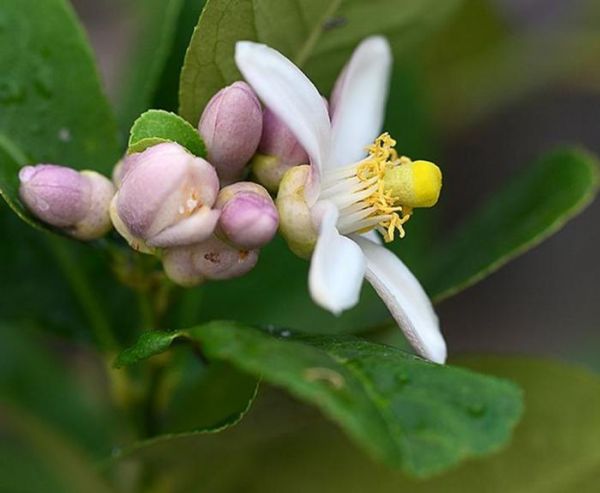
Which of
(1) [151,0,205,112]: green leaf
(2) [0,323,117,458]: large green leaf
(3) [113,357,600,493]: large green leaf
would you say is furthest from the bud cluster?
(2) [0,323,117,458]: large green leaf

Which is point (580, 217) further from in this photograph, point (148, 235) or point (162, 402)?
point (148, 235)

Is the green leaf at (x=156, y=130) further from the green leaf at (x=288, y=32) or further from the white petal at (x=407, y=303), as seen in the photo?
the white petal at (x=407, y=303)

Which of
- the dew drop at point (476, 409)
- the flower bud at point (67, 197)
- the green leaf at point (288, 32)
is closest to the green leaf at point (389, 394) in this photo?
the dew drop at point (476, 409)

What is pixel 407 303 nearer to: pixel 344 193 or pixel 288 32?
pixel 344 193

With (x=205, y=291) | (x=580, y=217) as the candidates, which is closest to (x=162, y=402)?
(x=205, y=291)

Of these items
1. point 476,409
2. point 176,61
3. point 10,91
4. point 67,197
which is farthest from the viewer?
point 176,61

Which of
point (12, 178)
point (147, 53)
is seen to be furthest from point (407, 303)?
point (147, 53)
